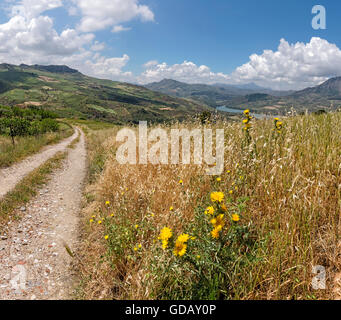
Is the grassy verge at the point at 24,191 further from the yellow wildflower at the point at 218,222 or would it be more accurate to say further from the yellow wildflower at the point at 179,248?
the yellow wildflower at the point at 218,222

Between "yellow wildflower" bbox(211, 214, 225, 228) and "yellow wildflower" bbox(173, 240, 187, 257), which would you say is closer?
"yellow wildflower" bbox(173, 240, 187, 257)

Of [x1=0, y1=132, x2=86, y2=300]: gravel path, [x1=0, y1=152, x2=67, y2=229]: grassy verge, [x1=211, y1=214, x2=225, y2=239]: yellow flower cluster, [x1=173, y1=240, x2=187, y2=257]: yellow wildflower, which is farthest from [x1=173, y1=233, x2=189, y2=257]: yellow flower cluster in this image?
[x1=0, y1=152, x2=67, y2=229]: grassy verge

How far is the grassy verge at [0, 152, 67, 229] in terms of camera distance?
5.98m

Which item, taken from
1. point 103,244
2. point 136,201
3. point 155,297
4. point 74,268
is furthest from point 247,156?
point 74,268

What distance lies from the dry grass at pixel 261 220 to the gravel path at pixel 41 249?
0.48m

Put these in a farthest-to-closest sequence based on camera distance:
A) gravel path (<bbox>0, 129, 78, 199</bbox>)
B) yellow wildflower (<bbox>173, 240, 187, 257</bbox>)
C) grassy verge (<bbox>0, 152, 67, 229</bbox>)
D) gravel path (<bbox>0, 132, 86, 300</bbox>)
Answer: gravel path (<bbox>0, 129, 78, 199</bbox>) → grassy verge (<bbox>0, 152, 67, 229</bbox>) → gravel path (<bbox>0, 132, 86, 300</bbox>) → yellow wildflower (<bbox>173, 240, 187, 257</bbox>)

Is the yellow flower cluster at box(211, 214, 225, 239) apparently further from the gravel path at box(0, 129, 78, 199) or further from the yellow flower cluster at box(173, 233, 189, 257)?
the gravel path at box(0, 129, 78, 199)

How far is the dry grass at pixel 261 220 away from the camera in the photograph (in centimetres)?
220

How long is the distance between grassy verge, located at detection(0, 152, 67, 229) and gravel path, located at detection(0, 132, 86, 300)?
0.32 metres

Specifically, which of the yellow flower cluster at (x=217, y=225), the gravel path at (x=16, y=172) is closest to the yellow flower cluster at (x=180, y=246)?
the yellow flower cluster at (x=217, y=225)

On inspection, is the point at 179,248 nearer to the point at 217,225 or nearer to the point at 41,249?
the point at 217,225

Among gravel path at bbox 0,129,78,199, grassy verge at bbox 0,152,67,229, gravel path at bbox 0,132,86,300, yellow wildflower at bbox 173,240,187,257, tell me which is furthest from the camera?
gravel path at bbox 0,129,78,199

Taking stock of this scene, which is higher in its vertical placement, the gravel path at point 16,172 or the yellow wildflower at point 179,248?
the yellow wildflower at point 179,248

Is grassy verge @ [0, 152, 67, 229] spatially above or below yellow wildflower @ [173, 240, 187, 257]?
below
